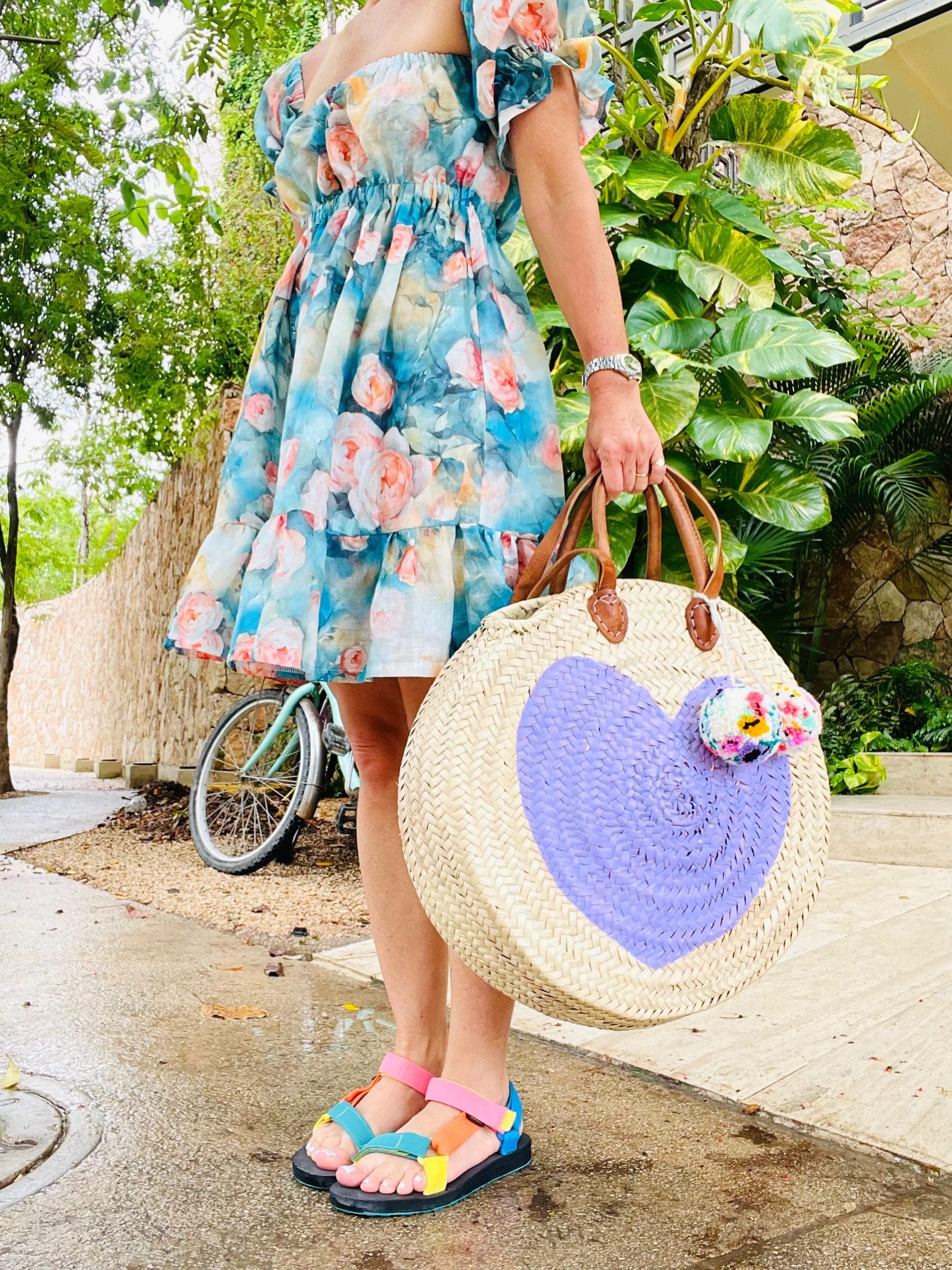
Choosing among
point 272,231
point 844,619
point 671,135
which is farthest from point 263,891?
point 272,231

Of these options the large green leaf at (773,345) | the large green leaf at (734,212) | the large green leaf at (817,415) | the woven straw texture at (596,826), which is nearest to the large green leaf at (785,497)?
the large green leaf at (817,415)

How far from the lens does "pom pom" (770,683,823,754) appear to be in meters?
1.16

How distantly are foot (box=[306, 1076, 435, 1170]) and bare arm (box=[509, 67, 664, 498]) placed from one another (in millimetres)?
785

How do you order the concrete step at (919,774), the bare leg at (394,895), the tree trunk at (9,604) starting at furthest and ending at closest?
the tree trunk at (9,604), the concrete step at (919,774), the bare leg at (394,895)

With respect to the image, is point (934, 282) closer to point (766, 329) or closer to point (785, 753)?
point (766, 329)

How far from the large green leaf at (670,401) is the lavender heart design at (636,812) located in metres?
1.97

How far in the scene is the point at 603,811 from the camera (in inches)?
43.3

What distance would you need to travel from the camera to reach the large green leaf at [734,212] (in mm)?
A: 3191

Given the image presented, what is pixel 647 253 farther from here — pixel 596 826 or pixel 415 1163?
pixel 415 1163

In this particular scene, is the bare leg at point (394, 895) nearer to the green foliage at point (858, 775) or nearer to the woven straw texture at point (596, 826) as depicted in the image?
the woven straw texture at point (596, 826)

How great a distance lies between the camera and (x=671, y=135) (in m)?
3.37

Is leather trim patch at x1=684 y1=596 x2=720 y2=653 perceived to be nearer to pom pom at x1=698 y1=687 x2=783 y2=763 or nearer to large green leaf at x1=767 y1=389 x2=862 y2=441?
pom pom at x1=698 y1=687 x2=783 y2=763

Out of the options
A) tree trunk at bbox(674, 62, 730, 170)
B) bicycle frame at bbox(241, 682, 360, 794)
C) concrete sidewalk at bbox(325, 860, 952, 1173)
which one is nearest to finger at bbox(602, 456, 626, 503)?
concrete sidewalk at bbox(325, 860, 952, 1173)

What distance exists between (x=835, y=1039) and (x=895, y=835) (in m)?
A: 2.13
